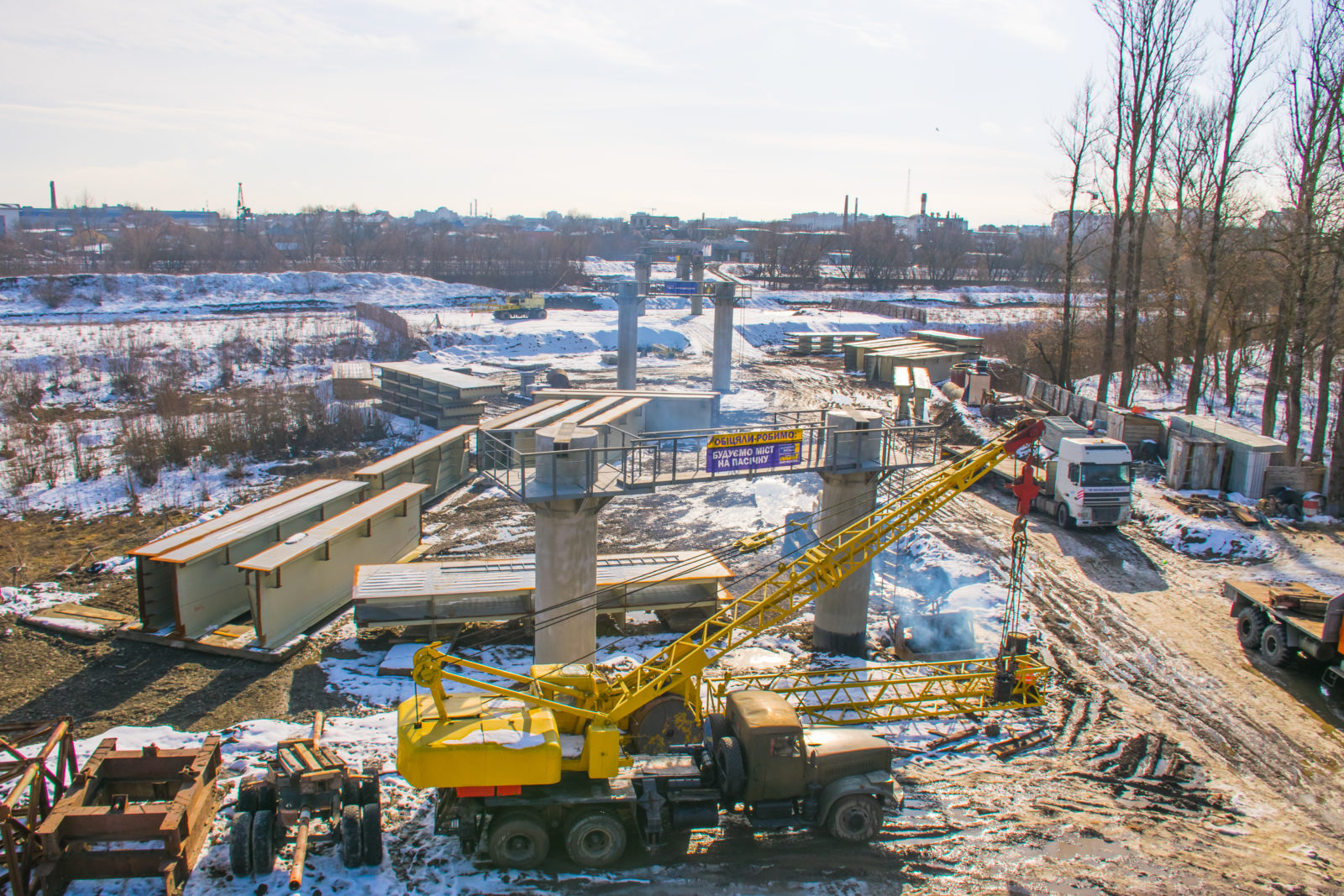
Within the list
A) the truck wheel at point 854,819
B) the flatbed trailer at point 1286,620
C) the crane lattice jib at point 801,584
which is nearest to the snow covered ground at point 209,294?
the crane lattice jib at point 801,584

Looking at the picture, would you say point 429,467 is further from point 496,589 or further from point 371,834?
point 371,834

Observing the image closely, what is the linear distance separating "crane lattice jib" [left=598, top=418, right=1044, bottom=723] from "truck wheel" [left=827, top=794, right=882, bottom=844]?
250 centimetres

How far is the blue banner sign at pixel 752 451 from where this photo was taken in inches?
549

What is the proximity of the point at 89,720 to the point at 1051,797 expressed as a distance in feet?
44.4

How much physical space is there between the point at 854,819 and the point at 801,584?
4.09 m

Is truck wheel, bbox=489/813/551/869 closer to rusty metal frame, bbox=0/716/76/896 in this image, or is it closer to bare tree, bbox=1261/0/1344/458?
rusty metal frame, bbox=0/716/76/896

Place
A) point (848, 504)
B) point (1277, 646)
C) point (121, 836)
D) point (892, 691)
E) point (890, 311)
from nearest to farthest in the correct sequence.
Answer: point (121, 836), point (892, 691), point (1277, 646), point (848, 504), point (890, 311)

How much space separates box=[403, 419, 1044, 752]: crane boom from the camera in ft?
31.8

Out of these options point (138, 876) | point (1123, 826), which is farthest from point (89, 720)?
point (1123, 826)

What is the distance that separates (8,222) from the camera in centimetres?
13912

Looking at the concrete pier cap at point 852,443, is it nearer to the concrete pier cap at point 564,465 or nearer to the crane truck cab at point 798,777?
the concrete pier cap at point 564,465

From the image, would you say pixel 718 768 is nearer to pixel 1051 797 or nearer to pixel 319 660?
pixel 1051 797

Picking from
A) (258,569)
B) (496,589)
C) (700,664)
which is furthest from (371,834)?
(258,569)

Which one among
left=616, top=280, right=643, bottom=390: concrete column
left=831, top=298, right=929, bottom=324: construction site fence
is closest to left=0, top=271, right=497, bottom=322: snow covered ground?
left=831, top=298, right=929, bottom=324: construction site fence
